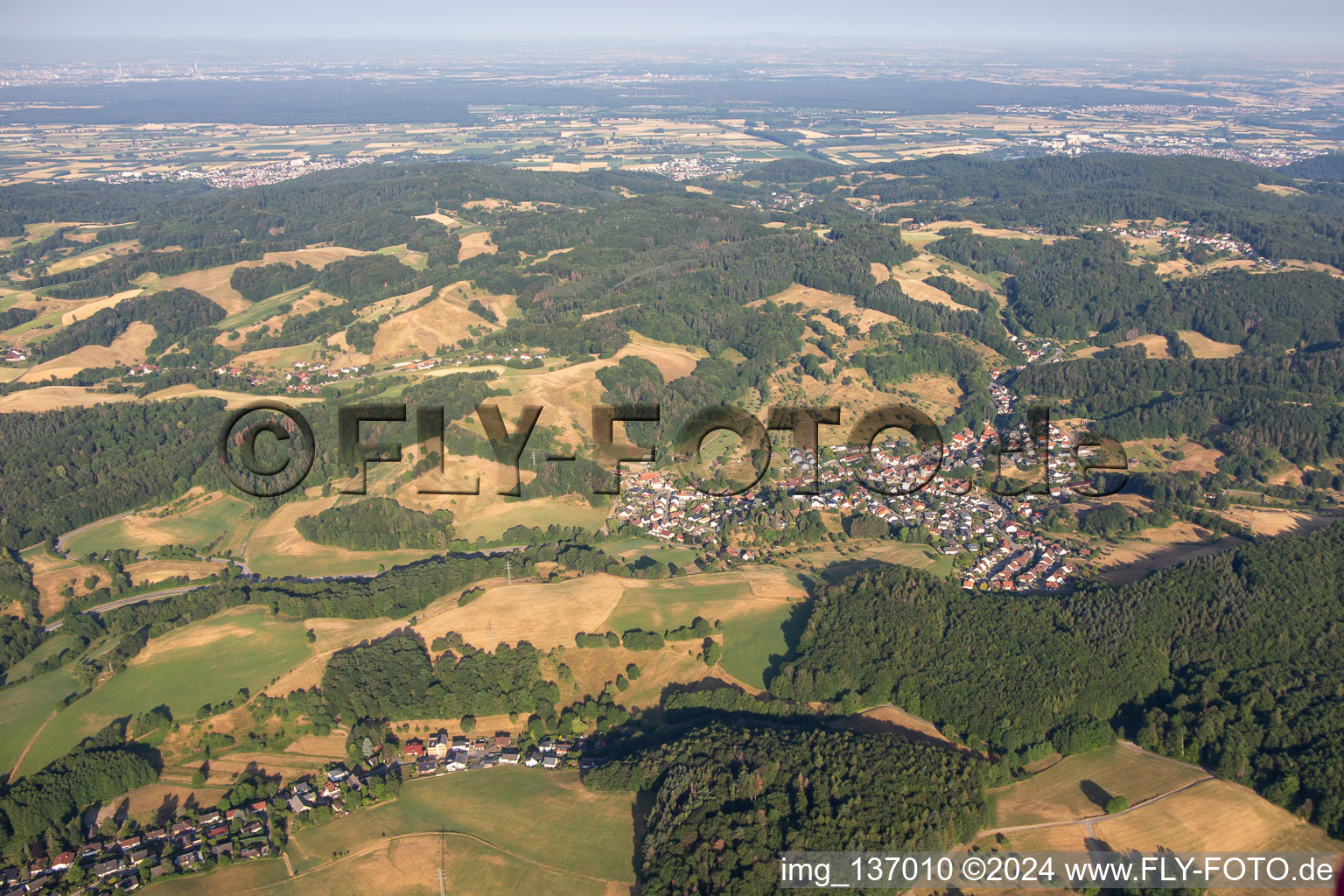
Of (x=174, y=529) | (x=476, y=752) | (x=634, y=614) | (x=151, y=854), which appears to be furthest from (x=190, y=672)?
(x=634, y=614)

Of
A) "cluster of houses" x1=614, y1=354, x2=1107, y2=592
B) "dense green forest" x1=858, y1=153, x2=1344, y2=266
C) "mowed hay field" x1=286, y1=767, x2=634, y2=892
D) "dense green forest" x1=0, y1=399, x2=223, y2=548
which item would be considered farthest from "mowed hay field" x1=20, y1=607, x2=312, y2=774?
"dense green forest" x1=858, y1=153, x2=1344, y2=266

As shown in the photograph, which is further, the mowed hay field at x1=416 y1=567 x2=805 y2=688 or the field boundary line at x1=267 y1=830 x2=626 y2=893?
the mowed hay field at x1=416 y1=567 x2=805 y2=688

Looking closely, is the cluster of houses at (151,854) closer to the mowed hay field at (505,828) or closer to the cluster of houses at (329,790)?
the cluster of houses at (329,790)

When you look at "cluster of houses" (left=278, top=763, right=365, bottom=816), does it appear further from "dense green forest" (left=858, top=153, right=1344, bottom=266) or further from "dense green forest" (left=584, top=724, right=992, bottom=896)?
"dense green forest" (left=858, top=153, right=1344, bottom=266)

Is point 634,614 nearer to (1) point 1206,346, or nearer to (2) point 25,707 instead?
(2) point 25,707

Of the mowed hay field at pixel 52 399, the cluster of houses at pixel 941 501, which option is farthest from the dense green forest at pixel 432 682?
the mowed hay field at pixel 52 399

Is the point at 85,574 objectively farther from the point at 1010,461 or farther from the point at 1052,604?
the point at 1010,461
